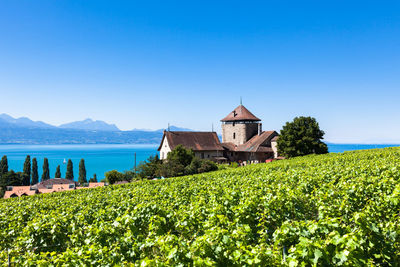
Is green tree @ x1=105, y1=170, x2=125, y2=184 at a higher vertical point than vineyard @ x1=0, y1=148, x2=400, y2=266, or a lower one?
lower

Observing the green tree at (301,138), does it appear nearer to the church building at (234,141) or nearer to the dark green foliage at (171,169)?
the church building at (234,141)

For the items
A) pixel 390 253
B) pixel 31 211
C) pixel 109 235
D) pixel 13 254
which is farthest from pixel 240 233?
pixel 31 211

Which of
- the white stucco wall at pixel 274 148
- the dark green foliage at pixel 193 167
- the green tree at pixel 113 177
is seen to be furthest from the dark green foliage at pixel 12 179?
the white stucco wall at pixel 274 148

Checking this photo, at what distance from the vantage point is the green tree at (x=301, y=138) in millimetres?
44531

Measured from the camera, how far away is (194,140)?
58344 mm

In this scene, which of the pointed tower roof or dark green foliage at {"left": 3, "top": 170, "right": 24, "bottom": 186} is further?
dark green foliage at {"left": 3, "top": 170, "right": 24, "bottom": 186}

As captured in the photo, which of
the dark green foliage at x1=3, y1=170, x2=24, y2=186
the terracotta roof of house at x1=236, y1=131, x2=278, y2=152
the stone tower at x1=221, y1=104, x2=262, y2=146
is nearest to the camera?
the terracotta roof of house at x1=236, y1=131, x2=278, y2=152

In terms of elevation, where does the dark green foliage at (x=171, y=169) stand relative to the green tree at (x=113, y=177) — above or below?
above

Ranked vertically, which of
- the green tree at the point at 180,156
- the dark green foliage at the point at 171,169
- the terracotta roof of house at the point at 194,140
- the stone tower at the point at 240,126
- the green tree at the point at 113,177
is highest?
the stone tower at the point at 240,126

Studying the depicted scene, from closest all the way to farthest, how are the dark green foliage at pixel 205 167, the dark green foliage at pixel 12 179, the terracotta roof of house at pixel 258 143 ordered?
the dark green foliage at pixel 205 167 → the terracotta roof of house at pixel 258 143 → the dark green foliage at pixel 12 179

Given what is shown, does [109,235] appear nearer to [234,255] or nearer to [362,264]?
[234,255]

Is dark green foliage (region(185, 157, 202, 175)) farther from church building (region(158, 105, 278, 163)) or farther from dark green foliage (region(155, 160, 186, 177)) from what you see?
church building (region(158, 105, 278, 163))

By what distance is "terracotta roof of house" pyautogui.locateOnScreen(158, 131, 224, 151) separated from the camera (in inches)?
2218

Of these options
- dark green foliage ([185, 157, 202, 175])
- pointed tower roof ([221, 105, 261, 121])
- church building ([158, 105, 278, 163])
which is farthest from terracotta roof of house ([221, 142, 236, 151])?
dark green foliage ([185, 157, 202, 175])
